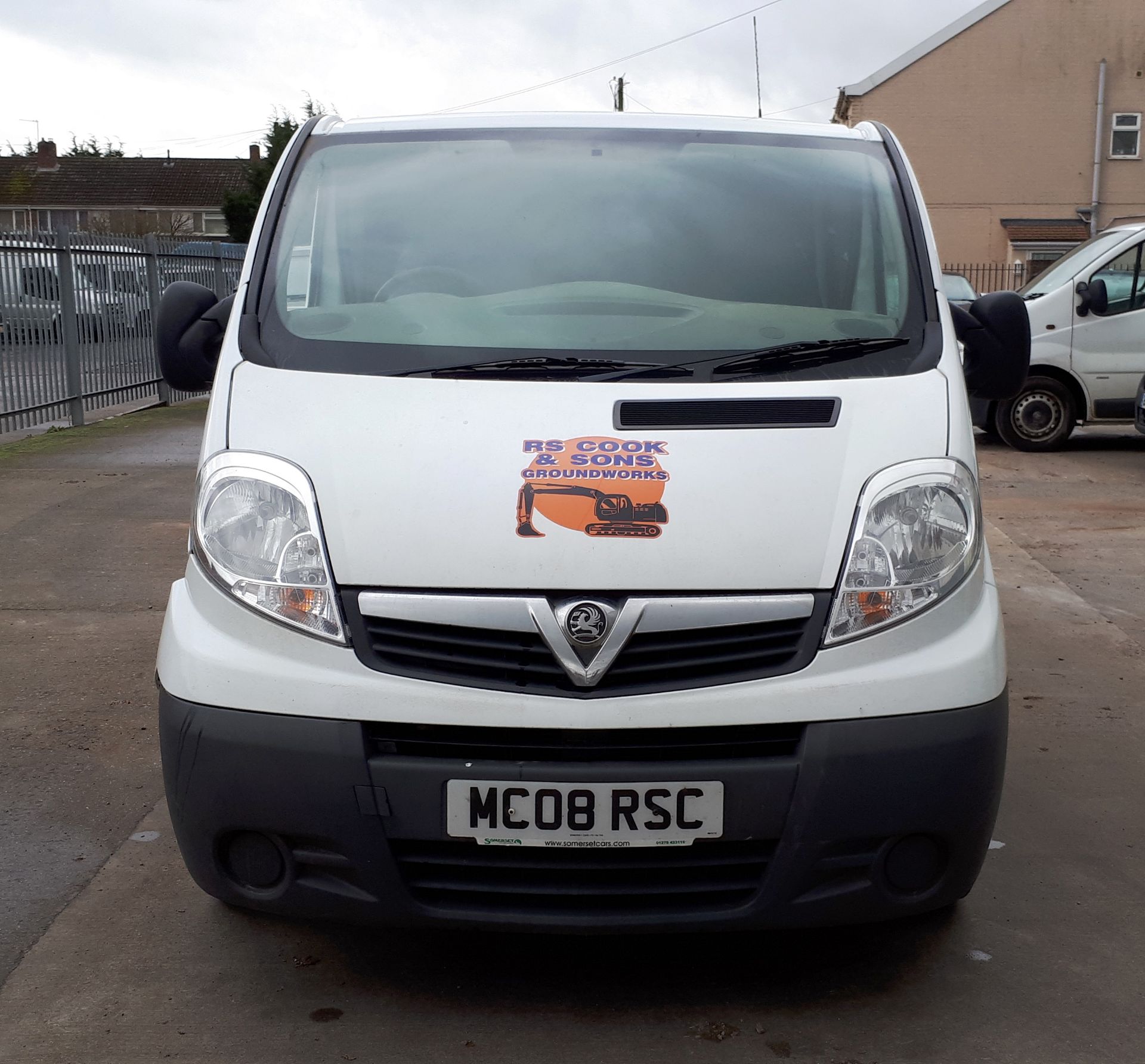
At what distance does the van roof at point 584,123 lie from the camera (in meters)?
3.91

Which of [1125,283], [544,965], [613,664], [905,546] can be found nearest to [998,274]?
[1125,283]

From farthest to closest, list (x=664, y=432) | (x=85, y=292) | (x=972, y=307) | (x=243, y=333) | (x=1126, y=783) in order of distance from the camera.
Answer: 1. (x=85, y=292)
2. (x=1126, y=783)
3. (x=972, y=307)
4. (x=243, y=333)
5. (x=664, y=432)

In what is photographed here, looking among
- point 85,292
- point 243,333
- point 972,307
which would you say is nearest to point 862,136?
point 972,307

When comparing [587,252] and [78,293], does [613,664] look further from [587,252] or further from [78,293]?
[78,293]

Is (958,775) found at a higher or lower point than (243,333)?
lower

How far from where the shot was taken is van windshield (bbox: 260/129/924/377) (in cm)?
328

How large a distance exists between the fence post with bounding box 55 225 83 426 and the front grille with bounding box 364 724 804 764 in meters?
12.4

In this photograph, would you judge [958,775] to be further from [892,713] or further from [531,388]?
[531,388]

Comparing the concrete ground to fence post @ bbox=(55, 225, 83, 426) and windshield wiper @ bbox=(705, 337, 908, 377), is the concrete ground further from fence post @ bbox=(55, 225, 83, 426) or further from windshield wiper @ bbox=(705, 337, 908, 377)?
fence post @ bbox=(55, 225, 83, 426)

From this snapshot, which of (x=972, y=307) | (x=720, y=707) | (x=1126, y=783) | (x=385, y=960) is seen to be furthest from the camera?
(x=1126, y=783)

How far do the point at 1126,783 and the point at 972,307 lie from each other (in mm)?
1512

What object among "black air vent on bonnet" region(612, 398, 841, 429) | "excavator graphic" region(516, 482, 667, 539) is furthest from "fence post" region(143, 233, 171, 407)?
"excavator graphic" region(516, 482, 667, 539)

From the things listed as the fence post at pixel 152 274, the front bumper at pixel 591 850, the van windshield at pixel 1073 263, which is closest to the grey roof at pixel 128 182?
the fence post at pixel 152 274

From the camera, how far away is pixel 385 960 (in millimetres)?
3109
